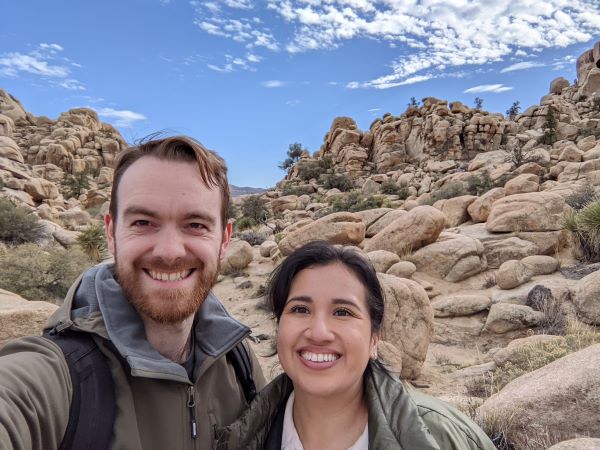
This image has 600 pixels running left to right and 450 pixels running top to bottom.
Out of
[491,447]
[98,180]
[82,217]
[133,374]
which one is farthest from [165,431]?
[98,180]

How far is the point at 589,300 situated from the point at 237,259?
340 inches

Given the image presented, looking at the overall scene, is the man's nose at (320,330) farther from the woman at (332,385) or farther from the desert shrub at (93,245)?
the desert shrub at (93,245)

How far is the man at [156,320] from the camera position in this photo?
1381mm

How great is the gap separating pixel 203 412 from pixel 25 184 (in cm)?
2672

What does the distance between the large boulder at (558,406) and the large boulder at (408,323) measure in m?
2.61

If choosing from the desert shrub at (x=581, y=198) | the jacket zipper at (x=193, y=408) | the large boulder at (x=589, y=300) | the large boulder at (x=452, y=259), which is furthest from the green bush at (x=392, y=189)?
the jacket zipper at (x=193, y=408)

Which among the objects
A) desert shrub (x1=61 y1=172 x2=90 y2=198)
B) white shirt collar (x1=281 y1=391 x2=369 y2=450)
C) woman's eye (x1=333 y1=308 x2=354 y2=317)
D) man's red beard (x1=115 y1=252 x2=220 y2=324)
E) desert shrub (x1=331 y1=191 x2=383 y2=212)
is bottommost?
white shirt collar (x1=281 y1=391 x2=369 y2=450)

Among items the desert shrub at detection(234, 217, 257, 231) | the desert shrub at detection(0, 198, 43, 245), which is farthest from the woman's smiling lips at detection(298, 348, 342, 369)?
the desert shrub at detection(234, 217, 257, 231)

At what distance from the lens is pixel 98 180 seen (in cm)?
4241

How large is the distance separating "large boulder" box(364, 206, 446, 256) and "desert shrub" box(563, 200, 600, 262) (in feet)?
9.94

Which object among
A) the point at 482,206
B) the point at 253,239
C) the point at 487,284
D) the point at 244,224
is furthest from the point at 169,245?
the point at 244,224

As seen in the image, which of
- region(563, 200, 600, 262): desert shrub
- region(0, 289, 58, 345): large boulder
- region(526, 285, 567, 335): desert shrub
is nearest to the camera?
region(0, 289, 58, 345): large boulder

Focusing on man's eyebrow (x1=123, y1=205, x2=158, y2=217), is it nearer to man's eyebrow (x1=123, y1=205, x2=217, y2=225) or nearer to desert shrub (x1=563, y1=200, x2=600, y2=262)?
man's eyebrow (x1=123, y1=205, x2=217, y2=225)

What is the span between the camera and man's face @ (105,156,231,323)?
69.9 inches
